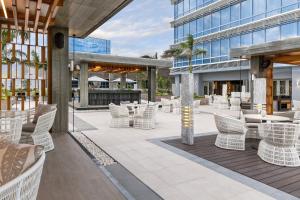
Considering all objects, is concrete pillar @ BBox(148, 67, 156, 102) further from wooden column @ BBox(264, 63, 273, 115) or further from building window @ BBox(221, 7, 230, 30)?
building window @ BBox(221, 7, 230, 30)

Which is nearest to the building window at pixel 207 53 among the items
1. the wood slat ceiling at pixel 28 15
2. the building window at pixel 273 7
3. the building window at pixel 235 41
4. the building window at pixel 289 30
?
the building window at pixel 235 41

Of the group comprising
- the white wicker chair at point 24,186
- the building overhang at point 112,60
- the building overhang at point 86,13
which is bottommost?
the white wicker chair at point 24,186

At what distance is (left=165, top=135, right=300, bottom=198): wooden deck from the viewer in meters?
3.71

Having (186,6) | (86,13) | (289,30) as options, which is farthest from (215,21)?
(86,13)

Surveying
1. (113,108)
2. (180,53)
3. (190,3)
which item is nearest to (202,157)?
(113,108)

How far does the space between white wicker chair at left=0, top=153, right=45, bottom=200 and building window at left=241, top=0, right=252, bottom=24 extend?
76.5 ft

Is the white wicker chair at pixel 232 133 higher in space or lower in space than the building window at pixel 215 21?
lower

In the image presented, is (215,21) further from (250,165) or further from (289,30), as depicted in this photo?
(250,165)

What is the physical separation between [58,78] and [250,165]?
533 centimetres

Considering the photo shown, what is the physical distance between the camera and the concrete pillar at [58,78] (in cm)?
681

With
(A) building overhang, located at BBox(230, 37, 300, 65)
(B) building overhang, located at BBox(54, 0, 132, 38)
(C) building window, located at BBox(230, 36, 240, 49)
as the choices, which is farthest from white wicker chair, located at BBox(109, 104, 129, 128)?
(C) building window, located at BBox(230, 36, 240, 49)

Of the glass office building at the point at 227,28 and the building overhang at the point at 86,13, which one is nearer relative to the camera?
the building overhang at the point at 86,13

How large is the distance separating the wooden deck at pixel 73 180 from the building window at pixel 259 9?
811 inches

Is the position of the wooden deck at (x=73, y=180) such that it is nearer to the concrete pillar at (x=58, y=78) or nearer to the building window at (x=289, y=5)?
A: the concrete pillar at (x=58, y=78)
